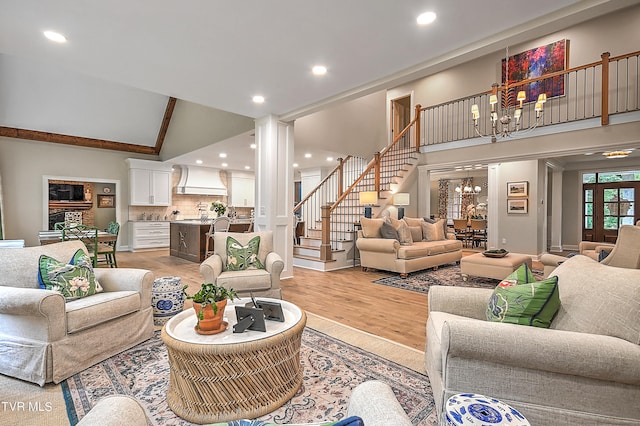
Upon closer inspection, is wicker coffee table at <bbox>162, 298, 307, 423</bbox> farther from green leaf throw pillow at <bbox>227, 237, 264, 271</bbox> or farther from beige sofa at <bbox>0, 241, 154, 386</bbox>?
green leaf throw pillow at <bbox>227, 237, 264, 271</bbox>

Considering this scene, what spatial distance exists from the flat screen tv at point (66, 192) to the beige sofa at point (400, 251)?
767 cm

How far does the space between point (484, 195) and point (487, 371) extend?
11749 mm

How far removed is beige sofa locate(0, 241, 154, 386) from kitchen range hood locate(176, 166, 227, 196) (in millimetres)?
7478

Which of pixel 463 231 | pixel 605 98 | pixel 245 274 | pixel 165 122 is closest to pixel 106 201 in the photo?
pixel 165 122

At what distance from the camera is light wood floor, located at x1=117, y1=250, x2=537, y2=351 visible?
9.80ft

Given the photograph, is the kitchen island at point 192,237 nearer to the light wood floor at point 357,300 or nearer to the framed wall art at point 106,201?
the light wood floor at point 357,300

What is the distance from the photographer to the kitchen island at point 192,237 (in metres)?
6.84

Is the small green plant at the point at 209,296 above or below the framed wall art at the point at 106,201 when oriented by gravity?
below

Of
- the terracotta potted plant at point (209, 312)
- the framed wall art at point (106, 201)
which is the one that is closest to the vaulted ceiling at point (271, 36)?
the terracotta potted plant at point (209, 312)

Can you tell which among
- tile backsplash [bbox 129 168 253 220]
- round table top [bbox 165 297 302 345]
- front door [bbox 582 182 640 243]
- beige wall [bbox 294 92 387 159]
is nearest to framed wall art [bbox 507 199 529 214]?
front door [bbox 582 182 640 243]

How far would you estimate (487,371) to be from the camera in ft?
4.49

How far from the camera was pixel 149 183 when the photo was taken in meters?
8.96

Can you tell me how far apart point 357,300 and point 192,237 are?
463 centimetres

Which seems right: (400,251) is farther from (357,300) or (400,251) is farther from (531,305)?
(531,305)
